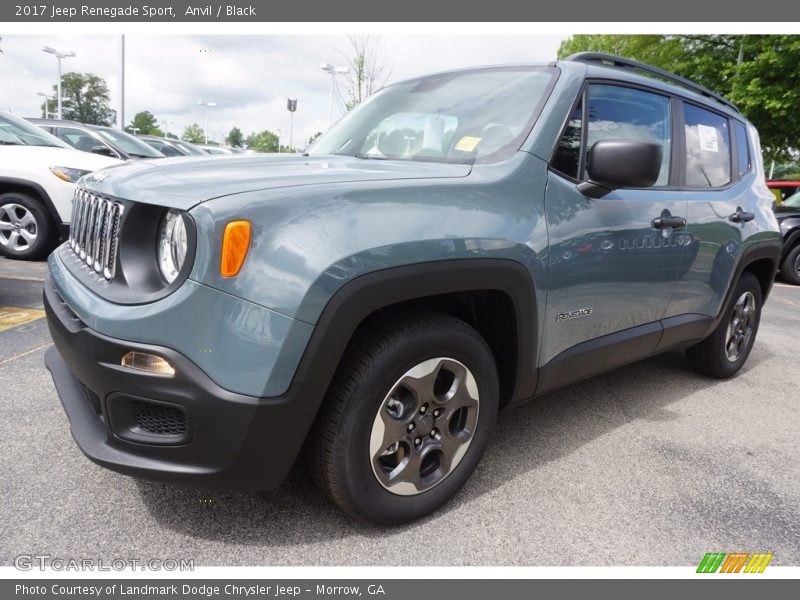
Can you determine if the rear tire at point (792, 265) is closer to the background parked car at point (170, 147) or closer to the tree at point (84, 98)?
the background parked car at point (170, 147)

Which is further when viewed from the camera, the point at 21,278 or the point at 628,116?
the point at 21,278

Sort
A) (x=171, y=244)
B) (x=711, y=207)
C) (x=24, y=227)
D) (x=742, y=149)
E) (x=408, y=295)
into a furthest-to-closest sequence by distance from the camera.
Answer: (x=24, y=227) → (x=742, y=149) → (x=711, y=207) → (x=408, y=295) → (x=171, y=244)

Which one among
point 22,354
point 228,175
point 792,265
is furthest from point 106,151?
point 792,265

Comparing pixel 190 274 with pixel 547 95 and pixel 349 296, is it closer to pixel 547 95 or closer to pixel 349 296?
pixel 349 296

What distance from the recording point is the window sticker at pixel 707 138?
3.35 meters

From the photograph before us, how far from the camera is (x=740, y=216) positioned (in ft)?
11.4

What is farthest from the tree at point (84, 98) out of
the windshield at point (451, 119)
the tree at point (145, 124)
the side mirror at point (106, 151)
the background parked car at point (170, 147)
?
the windshield at point (451, 119)

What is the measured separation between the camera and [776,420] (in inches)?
131

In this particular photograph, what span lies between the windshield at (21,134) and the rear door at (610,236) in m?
6.31

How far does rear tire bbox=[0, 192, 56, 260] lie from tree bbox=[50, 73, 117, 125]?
7093 centimetres

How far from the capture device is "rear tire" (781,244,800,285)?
9.52m

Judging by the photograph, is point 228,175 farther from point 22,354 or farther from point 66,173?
point 66,173

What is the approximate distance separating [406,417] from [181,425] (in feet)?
2.36

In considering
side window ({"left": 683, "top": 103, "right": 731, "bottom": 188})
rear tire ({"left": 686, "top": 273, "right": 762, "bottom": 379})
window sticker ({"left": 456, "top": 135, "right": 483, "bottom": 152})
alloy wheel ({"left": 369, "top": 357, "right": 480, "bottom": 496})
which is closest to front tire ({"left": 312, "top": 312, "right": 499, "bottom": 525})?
alloy wheel ({"left": 369, "top": 357, "right": 480, "bottom": 496})
